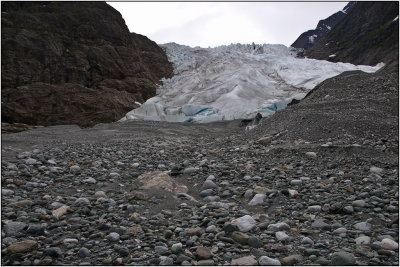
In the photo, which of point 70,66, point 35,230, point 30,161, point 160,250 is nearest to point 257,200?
point 160,250

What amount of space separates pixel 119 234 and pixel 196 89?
24.2m

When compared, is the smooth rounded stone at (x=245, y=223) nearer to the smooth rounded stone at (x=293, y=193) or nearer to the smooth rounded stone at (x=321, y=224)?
the smooth rounded stone at (x=321, y=224)

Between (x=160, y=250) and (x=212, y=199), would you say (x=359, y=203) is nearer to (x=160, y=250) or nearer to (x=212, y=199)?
(x=212, y=199)

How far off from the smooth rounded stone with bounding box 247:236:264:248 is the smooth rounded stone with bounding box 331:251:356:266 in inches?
26.2

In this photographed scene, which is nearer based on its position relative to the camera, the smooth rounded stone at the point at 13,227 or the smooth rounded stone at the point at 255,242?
the smooth rounded stone at the point at 255,242

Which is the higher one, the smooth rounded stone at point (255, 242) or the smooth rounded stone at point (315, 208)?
the smooth rounded stone at point (315, 208)

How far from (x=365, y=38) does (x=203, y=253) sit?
5704 centimetres

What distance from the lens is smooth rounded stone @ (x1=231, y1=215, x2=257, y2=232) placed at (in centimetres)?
346

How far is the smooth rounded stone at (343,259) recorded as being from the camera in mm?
2701

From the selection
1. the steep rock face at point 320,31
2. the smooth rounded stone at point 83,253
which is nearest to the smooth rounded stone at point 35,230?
the smooth rounded stone at point 83,253

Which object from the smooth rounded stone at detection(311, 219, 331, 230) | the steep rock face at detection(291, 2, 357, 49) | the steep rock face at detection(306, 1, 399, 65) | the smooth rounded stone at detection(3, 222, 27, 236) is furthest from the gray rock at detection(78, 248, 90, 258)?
the steep rock face at detection(291, 2, 357, 49)

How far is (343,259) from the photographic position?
8.94 feet

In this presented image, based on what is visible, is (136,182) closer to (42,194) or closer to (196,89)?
(42,194)

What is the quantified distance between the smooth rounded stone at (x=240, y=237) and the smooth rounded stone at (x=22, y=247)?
1.93 meters
